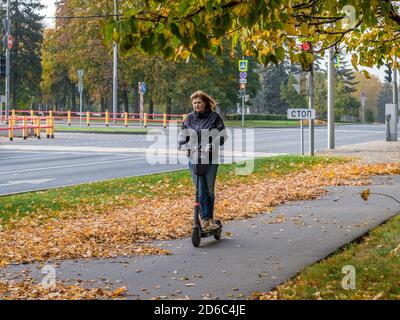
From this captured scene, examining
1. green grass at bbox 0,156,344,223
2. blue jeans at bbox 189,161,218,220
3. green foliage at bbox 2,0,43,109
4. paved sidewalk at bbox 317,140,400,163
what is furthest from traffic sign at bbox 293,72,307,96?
green foliage at bbox 2,0,43,109

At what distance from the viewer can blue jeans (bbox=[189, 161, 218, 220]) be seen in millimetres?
9508

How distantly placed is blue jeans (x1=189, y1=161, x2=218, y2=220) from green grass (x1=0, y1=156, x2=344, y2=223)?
130 inches

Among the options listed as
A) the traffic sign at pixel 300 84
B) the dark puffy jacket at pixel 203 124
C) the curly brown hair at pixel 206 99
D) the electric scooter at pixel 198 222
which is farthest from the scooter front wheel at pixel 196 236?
the traffic sign at pixel 300 84

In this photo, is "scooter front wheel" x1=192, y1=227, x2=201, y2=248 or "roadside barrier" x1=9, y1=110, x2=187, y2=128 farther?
"roadside barrier" x1=9, y1=110, x2=187, y2=128

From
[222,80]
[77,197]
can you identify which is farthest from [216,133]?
[222,80]

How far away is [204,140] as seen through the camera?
934 cm

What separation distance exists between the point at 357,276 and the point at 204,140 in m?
2.73

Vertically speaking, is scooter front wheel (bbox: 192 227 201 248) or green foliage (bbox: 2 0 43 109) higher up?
green foliage (bbox: 2 0 43 109)

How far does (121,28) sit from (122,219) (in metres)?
5.75

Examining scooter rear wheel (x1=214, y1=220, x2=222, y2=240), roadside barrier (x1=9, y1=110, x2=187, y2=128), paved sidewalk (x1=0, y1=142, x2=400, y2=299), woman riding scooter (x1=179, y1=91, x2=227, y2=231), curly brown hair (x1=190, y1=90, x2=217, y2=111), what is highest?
roadside barrier (x1=9, y1=110, x2=187, y2=128)

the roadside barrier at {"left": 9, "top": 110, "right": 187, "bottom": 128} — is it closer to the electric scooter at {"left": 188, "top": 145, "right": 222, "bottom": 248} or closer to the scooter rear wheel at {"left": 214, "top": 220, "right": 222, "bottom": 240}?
the scooter rear wheel at {"left": 214, "top": 220, "right": 222, "bottom": 240}

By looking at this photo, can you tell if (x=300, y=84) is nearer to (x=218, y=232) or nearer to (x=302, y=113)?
(x=302, y=113)

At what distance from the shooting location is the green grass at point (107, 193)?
12781mm
